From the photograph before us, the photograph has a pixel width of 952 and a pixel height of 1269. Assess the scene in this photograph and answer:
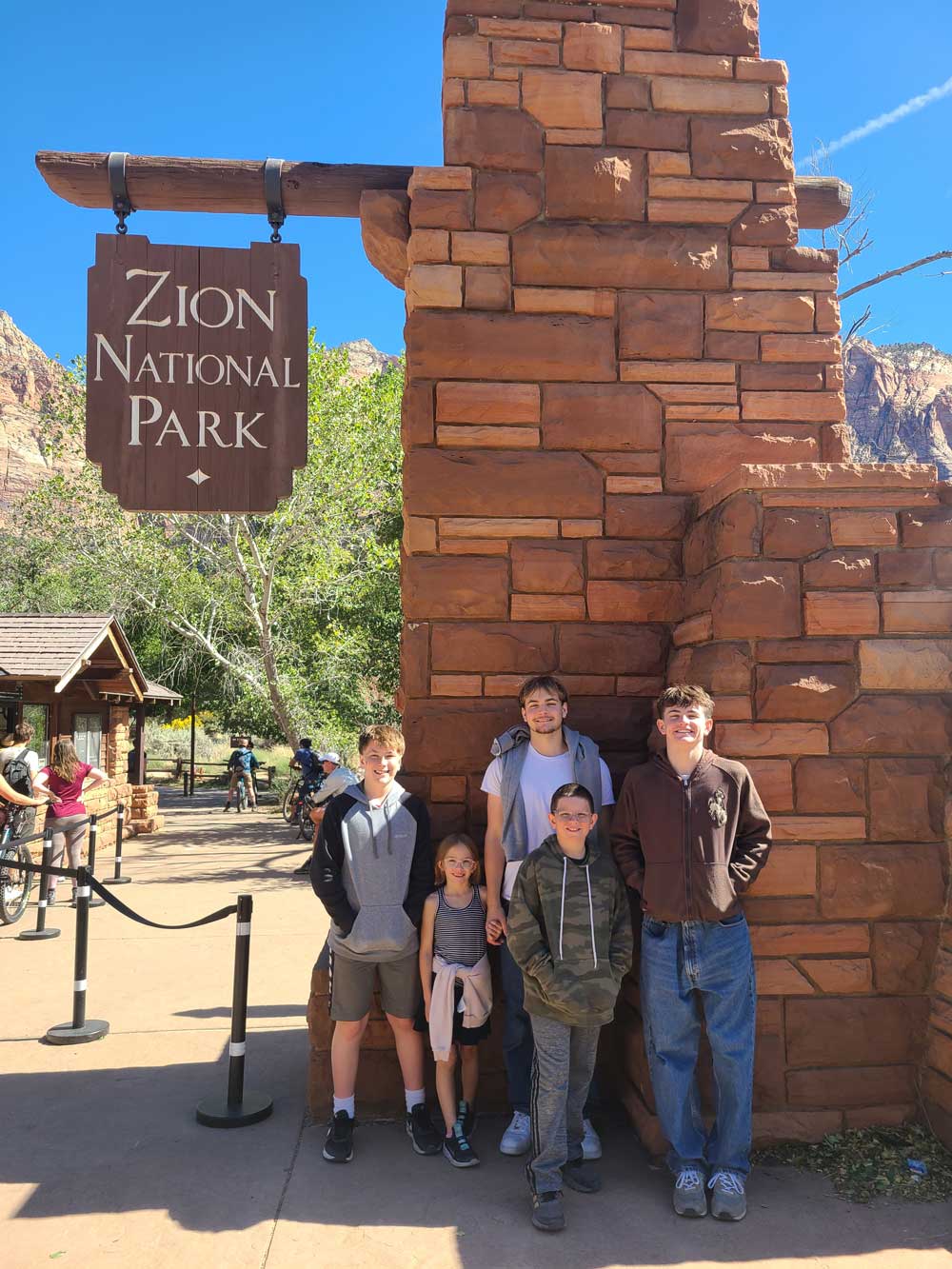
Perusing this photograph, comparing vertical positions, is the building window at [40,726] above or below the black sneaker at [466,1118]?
above

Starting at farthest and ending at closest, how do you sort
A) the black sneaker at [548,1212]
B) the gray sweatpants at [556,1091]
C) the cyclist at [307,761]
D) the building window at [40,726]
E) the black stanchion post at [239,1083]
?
1. the cyclist at [307,761]
2. the building window at [40,726]
3. the black stanchion post at [239,1083]
4. the gray sweatpants at [556,1091]
5. the black sneaker at [548,1212]

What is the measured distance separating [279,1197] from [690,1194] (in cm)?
140

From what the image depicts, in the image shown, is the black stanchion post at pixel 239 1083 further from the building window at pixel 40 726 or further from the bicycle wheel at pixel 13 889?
the building window at pixel 40 726

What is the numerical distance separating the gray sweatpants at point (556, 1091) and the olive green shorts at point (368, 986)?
62 cm

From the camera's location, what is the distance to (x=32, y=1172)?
340 centimetres

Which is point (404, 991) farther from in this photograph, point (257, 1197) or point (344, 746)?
point (344, 746)

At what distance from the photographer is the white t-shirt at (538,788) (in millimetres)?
3514

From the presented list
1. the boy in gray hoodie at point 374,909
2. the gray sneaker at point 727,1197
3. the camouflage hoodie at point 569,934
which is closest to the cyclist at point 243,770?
the boy in gray hoodie at point 374,909

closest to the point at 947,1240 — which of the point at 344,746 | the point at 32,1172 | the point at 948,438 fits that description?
the point at 32,1172

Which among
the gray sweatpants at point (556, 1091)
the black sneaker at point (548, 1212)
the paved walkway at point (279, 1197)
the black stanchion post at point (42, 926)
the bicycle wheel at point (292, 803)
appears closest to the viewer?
the paved walkway at point (279, 1197)

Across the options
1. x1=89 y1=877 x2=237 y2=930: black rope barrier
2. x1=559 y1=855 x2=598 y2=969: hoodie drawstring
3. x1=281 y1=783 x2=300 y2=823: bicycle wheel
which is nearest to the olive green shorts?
x1=559 y1=855 x2=598 y2=969: hoodie drawstring

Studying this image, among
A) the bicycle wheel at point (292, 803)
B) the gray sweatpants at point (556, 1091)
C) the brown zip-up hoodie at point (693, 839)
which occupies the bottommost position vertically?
the bicycle wheel at point (292, 803)

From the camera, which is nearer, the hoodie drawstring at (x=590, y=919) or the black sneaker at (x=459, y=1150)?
the hoodie drawstring at (x=590, y=919)

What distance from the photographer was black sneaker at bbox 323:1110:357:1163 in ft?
11.2
